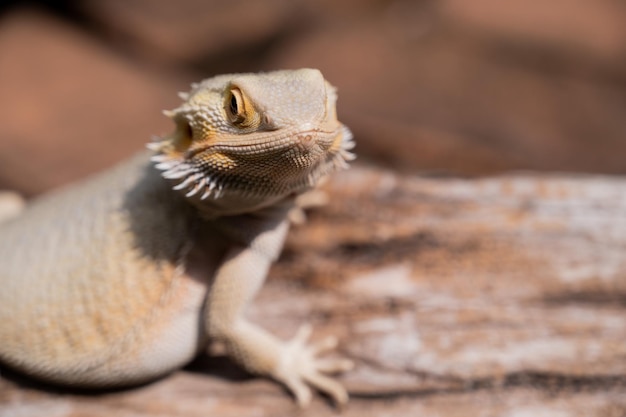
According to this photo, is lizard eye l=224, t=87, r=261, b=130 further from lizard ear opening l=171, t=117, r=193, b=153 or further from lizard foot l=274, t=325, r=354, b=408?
lizard foot l=274, t=325, r=354, b=408

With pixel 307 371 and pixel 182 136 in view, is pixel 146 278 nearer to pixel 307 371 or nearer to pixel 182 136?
pixel 182 136

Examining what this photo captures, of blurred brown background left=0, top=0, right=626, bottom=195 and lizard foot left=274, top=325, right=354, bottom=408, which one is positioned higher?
blurred brown background left=0, top=0, right=626, bottom=195

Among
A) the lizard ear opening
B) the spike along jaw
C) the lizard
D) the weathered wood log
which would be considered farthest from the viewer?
the weathered wood log

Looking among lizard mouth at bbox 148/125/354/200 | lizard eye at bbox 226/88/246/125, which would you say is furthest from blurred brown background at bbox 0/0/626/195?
lizard eye at bbox 226/88/246/125

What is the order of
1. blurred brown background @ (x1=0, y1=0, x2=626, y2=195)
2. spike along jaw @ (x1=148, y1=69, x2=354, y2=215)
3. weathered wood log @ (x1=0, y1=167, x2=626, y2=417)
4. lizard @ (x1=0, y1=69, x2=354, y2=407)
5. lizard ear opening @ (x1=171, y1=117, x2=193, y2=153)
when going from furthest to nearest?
blurred brown background @ (x1=0, y1=0, x2=626, y2=195) → weathered wood log @ (x1=0, y1=167, x2=626, y2=417) → lizard @ (x1=0, y1=69, x2=354, y2=407) → lizard ear opening @ (x1=171, y1=117, x2=193, y2=153) → spike along jaw @ (x1=148, y1=69, x2=354, y2=215)

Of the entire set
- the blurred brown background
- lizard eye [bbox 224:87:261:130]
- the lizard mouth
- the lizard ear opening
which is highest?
the blurred brown background

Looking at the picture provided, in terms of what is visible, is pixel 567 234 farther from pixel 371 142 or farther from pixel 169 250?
pixel 371 142

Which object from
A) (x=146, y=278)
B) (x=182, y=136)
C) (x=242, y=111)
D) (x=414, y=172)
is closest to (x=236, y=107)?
(x=242, y=111)

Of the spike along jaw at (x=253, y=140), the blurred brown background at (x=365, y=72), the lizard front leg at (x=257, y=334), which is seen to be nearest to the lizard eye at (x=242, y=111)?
the spike along jaw at (x=253, y=140)

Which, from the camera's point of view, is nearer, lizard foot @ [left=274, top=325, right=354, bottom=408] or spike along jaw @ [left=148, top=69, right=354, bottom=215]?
spike along jaw @ [left=148, top=69, right=354, bottom=215]
